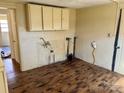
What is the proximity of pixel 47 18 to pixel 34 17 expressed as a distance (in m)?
0.46

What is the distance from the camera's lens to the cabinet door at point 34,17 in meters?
3.23

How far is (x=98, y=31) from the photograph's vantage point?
12.6 ft

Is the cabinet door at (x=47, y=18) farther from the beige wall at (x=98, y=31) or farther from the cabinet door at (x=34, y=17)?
the beige wall at (x=98, y=31)

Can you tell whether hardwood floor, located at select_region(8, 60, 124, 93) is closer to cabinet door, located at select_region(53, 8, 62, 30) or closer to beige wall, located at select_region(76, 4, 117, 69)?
beige wall, located at select_region(76, 4, 117, 69)

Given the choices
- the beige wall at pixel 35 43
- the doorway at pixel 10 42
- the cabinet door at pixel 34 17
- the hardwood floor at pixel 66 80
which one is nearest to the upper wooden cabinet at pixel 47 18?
the cabinet door at pixel 34 17

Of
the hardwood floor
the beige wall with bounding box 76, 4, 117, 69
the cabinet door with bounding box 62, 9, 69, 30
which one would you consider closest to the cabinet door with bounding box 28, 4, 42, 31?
the cabinet door with bounding box 62, 9, 69, 30

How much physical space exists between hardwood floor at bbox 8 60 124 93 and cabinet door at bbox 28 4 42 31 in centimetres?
143

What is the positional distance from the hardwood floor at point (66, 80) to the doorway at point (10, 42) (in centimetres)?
72

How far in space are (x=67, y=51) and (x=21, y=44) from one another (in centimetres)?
198

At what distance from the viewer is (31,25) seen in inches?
130

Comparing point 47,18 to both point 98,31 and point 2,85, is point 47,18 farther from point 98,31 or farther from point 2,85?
point 2,85

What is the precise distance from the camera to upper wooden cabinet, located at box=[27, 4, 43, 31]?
323cm

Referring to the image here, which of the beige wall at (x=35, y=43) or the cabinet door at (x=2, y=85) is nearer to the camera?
the cabinet door at (x=2, y=85)

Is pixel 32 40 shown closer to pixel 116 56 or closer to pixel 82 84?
pixel 82 84
